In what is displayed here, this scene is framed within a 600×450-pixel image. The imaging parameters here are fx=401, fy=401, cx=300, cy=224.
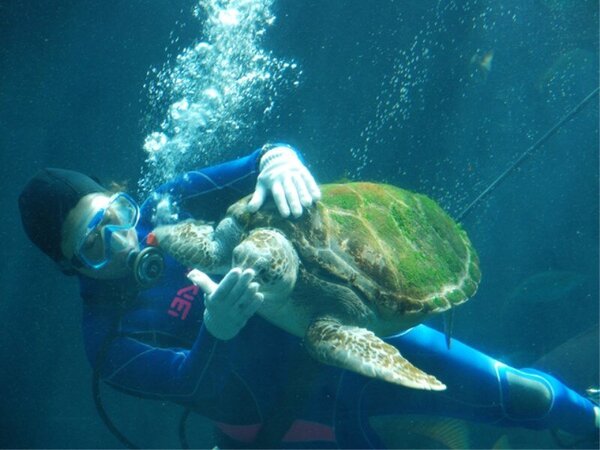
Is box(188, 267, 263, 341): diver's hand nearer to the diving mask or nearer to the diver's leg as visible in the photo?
the diving mask

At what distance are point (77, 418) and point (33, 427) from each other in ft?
5.19

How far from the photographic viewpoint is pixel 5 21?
25.9 feet

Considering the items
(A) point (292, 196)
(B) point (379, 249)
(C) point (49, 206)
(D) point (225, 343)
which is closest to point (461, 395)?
(B) point (379, 249)

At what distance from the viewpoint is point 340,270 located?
2.02 metres

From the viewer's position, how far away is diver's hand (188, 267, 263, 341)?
168cm

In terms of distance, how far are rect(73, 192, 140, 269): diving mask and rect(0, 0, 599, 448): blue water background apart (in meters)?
6.51

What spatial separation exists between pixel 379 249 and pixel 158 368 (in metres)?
1.34

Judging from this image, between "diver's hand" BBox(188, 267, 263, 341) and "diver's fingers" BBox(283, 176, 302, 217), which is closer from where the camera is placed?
"diver's hand" BBox(188, 267, 263, 341)

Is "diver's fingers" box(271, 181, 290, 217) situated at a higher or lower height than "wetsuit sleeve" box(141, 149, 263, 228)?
lower

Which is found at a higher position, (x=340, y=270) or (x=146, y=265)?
(x=340, y=270)

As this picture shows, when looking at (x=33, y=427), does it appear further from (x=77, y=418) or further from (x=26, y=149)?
(x=26, y=149)

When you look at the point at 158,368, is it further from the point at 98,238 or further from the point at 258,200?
the point at 258,200

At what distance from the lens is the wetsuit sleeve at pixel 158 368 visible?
6.66 feet

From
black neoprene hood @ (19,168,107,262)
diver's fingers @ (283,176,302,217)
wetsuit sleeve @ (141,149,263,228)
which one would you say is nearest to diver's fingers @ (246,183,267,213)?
diver's fingers @ (283,176,302,217)
